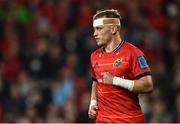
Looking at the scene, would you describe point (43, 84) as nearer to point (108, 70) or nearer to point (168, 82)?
point (168, 82)

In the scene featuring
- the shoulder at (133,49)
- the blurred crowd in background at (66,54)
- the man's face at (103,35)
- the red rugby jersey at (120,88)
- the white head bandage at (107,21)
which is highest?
the white head bandage at (107,21)

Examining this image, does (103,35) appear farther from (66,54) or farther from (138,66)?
(66,54)

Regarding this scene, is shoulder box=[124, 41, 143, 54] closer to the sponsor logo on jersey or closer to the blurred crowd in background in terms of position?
the sponsor logo on jersey

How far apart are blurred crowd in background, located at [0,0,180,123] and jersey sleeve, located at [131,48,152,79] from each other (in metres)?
4.90

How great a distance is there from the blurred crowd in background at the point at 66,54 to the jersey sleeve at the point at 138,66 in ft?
16.1

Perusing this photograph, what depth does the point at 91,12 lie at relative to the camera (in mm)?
14875

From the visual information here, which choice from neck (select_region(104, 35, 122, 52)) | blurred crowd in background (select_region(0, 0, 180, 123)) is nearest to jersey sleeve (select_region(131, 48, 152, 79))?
neck (select_region(104, 35, 122, 52))

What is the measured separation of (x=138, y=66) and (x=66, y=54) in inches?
271

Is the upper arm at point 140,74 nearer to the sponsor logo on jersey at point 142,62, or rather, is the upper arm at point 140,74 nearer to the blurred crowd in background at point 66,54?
the sponsor logo on jersey at point 142,62

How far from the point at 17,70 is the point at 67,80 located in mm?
1363

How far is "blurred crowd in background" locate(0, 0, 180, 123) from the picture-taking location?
12625 mm

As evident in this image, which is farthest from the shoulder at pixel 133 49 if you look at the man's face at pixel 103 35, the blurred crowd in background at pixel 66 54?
the blurred crowd in background at pixel 66 54

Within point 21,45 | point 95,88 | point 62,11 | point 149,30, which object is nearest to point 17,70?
point 21,45

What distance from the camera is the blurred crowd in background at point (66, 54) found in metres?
Result: 12.6
